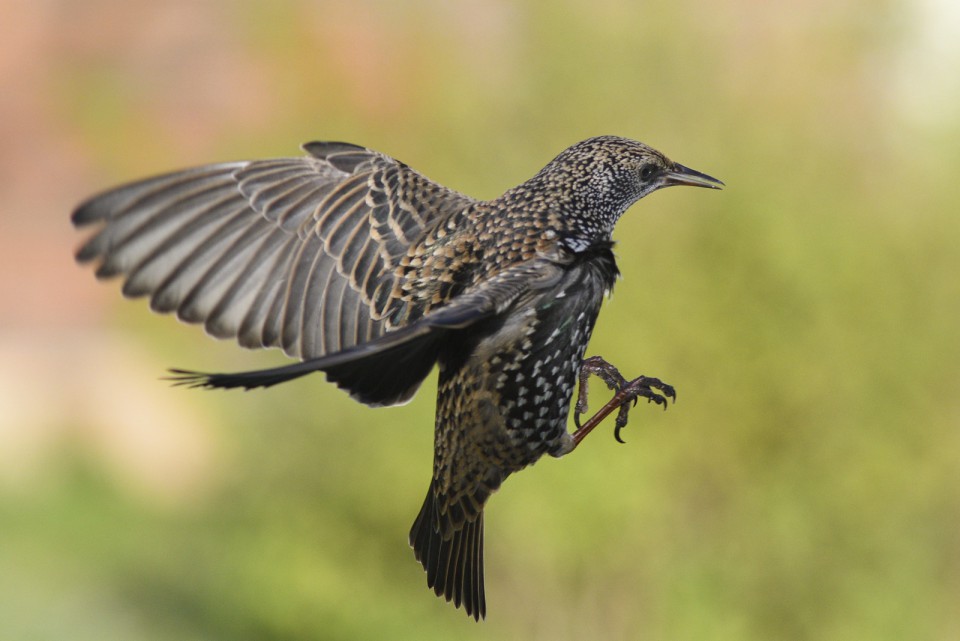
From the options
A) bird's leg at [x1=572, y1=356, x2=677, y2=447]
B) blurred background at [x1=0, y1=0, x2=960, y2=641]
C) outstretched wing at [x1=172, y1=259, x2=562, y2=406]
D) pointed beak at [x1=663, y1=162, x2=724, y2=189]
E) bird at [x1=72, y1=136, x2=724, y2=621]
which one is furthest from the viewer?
blurred background at [x1=0, y1=0, x2=960, y2=641]

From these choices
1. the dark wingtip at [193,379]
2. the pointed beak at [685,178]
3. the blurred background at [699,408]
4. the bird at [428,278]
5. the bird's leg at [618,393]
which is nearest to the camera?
the dark wingtip at [193,379]

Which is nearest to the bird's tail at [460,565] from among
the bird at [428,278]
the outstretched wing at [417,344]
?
the bird at [428,278]

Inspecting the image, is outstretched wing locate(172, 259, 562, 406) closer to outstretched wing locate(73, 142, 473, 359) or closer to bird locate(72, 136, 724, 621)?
bird locate(72, 136, 724, 621)

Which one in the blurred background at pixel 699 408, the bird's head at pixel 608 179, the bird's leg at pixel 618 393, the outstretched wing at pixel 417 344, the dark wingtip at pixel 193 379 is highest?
the blurred background at pixel 699 408

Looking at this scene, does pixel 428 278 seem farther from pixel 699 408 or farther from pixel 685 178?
pixel 699 408

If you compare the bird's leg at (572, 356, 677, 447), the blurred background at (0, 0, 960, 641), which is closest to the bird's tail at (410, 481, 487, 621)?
the bird's leg at (572, 356, 677, 447)

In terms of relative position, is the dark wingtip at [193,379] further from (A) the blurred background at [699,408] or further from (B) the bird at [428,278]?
(A) the blurred background at [699,408]

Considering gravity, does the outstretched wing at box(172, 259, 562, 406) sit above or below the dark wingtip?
above

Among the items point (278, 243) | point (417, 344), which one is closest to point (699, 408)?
point (278, 243)
